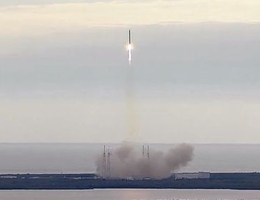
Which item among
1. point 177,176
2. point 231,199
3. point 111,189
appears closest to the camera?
point 231,199

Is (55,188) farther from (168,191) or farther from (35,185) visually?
(168,191)

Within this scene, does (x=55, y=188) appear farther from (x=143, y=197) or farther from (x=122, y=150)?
(x=143, y=197)

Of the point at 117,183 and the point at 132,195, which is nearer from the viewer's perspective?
the point at 132,195

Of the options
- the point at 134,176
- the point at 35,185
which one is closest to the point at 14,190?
the point at 35,185

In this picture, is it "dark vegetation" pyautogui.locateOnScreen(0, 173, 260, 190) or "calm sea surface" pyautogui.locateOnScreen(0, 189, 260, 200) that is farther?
"dark vegetation" pyautogui.locateOnScreen(0, 173, 260, 190)

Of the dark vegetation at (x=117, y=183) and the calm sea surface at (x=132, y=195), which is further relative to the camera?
the dark vegetation at (x=117, y=183)

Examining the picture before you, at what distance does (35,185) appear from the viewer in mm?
94062

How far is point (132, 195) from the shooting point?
8562cm

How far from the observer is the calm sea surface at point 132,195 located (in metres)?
81.4

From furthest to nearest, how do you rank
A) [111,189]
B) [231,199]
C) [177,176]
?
1. [177,176]
2. [111,189]
3. [231,199]

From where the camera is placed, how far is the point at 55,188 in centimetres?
9306

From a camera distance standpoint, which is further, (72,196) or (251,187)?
(251,187)

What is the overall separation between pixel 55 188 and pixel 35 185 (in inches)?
76.4

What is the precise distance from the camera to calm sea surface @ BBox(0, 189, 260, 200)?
3205 inches
